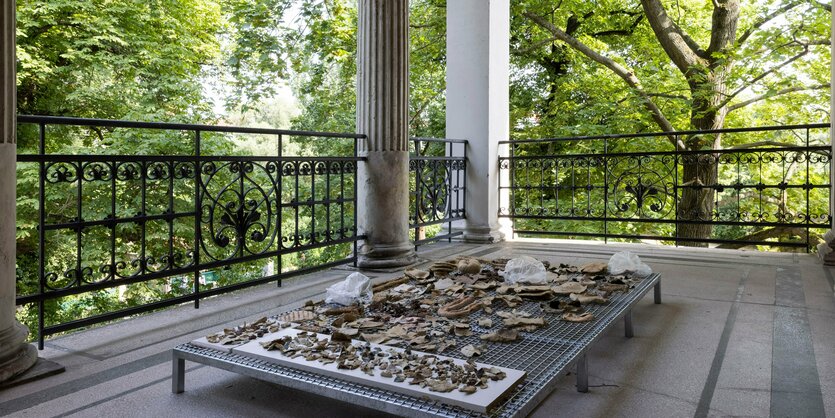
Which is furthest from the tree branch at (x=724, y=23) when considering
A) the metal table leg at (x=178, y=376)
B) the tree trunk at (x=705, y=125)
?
the metal table leg at (x=178, y=376)

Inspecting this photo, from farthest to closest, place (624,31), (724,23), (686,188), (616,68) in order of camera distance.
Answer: (624,31), (616,68), (724,23), (686,188)

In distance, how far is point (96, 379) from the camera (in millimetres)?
2686

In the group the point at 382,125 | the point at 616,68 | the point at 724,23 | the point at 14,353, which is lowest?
the point at 14,353

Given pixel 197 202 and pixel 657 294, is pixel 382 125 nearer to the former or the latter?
pixel 197 202

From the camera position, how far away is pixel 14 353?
265 cm

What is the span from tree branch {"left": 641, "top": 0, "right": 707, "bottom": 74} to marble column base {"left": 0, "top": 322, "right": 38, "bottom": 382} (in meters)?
11.4

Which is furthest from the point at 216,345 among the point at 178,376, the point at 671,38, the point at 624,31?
the point at 624,31

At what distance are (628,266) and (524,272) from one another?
825 mm

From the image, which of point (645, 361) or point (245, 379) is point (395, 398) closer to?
point (245, 379)

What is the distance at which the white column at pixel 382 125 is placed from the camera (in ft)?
18.0

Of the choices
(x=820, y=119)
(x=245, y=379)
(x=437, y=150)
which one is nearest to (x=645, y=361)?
(x=245, y=379)

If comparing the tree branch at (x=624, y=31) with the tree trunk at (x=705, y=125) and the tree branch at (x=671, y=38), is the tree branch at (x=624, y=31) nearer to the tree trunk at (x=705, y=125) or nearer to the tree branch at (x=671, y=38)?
the tree branch at (x=671, y=38)

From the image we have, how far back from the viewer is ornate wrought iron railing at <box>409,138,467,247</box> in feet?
22.4

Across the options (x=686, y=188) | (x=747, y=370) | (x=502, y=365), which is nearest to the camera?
(x=502, y=365)
